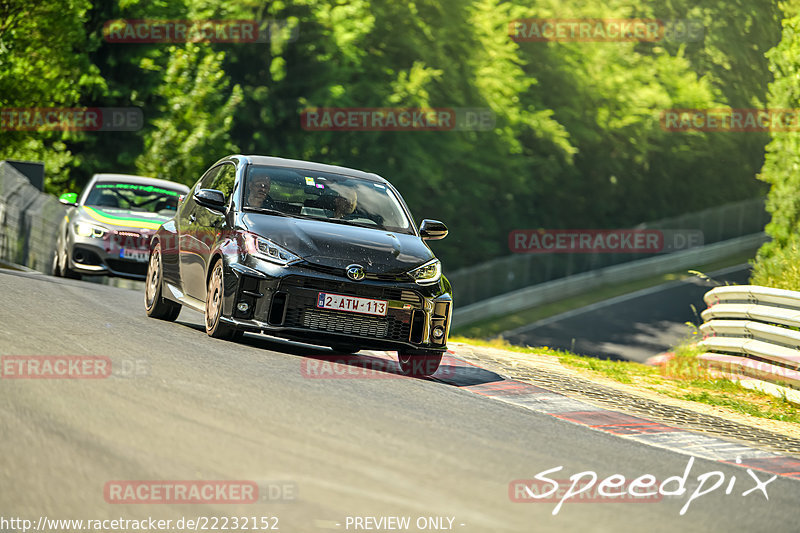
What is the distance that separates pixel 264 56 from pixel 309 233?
1182 inches

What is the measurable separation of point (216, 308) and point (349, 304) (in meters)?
1.35

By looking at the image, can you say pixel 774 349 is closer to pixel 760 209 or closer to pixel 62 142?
pixel 62 142

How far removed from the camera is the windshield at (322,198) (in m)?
10.7

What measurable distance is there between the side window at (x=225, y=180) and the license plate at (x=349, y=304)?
1.87 meters

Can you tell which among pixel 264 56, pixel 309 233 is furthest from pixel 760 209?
pixel 309 233

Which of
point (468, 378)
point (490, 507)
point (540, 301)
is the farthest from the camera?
point (540, 301)

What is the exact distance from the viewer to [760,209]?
5669 centimetres

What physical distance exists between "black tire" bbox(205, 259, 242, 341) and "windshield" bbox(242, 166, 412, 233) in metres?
0.71

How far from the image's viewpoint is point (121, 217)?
17.4 m
